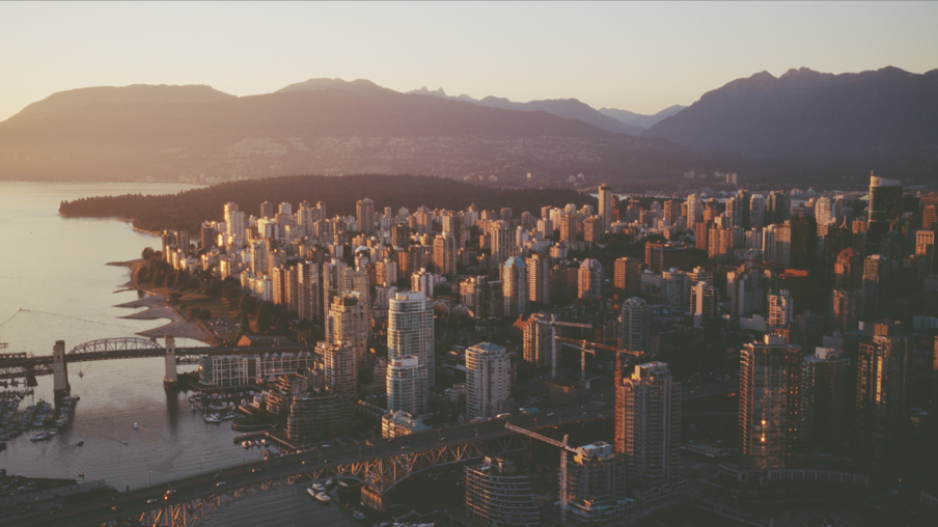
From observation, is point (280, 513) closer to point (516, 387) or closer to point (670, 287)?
point (516, 387)

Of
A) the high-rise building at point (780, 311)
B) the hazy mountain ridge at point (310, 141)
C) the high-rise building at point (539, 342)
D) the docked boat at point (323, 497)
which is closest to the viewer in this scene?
the docked boat at point (323, 497)

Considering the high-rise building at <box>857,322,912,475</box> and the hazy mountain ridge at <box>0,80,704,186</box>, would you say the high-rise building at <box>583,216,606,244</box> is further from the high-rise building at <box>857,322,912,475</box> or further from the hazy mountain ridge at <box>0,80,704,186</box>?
the hazy mountain ridge at <box>0,80,704,186</box>

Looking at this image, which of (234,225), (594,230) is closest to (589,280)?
(594,230)

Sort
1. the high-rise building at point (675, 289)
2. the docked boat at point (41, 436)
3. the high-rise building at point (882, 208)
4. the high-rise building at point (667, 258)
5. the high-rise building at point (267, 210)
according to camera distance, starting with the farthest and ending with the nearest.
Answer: the high-rise building at point (267, 210) → the high-rise building at point (667, 258) → the high-rise building at point (882, 208) → the high-rise building at point (675, 289) → the docked boat at point (41, 436)

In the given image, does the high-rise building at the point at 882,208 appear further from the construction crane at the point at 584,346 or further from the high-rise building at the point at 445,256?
the high-rise building at the point at 445,256

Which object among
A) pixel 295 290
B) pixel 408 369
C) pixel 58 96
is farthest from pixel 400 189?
pixel 408 369

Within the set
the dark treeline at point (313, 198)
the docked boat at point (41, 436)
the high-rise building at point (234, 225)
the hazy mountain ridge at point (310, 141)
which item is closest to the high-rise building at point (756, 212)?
the dark treeline at point (313, 198)

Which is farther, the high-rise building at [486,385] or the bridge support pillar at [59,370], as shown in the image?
the bridge support pillar at [59,370]

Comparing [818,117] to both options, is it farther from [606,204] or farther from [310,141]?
[310,141]
